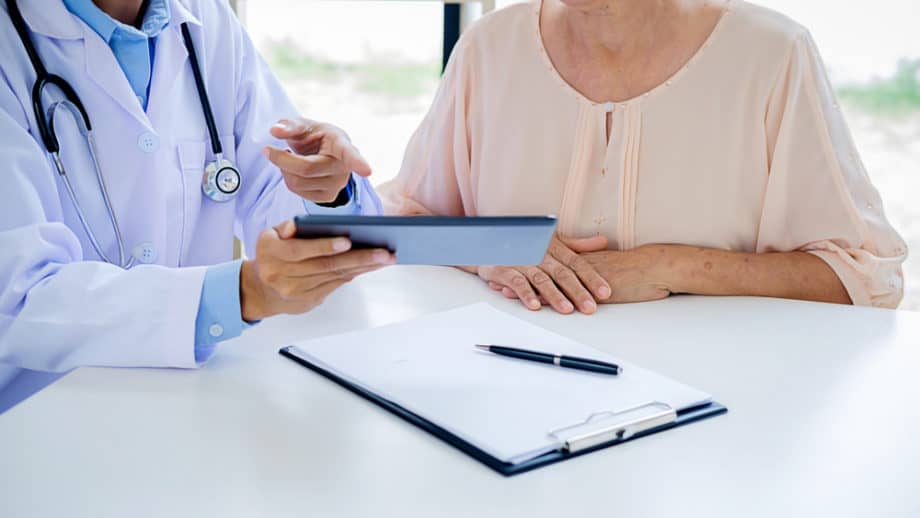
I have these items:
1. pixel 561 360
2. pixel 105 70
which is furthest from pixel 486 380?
pixel 105 70

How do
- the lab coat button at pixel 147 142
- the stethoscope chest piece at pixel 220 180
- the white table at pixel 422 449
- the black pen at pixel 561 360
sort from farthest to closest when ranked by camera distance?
the stethoscope chest piece at pixel 220 180 → the lab coat button at pixel 147 142 → the black pen at pixel 561 360 → the white table at pixel 422 449

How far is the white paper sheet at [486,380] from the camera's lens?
2.88 feet

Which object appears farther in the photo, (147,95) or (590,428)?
(147,95)

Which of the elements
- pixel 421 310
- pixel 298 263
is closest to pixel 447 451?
pixel 298 263

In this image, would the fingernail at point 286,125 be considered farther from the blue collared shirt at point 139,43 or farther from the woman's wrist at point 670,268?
the woman's wrist at point 670,268

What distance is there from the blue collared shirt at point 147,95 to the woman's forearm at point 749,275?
0.53 meters

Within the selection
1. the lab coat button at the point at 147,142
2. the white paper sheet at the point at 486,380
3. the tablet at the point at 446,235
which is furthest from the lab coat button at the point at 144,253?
Answer: the tablet at the point at 446,235

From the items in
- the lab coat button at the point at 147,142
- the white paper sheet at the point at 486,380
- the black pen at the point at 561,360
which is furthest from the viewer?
the lab coat button at the point at 147,142

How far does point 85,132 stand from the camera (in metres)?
1.30

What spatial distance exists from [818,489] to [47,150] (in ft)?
3.46

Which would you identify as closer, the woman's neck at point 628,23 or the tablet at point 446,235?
the tablet at point 446,235

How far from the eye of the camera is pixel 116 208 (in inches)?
53.3

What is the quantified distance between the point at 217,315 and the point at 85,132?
0.43 m

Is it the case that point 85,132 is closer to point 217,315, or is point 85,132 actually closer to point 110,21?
point 110,21
